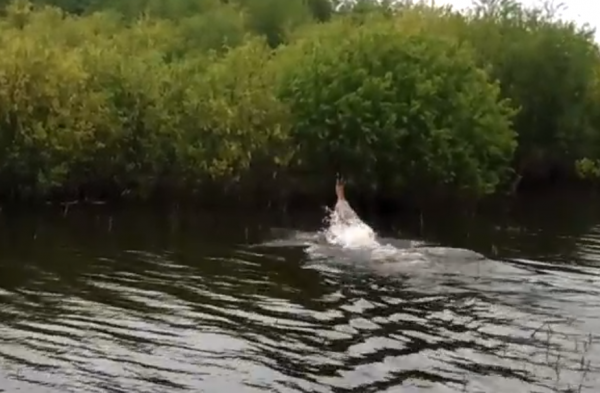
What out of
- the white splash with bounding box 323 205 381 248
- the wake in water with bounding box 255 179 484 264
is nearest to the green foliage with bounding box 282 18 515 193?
the wake in water with bounding box 255 179 484 264

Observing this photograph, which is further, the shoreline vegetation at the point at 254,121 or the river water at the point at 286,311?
the shoreline vegetation at the point at 254,121

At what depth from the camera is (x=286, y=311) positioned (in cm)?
2752

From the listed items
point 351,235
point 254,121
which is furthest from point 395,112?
point 351,235

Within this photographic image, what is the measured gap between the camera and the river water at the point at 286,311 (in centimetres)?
2161

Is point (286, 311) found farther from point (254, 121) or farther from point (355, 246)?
point (254, 121)

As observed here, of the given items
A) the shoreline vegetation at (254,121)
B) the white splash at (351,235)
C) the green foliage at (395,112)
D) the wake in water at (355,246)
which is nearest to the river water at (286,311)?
the wake in water at (355,246)

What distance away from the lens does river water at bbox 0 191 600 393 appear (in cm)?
2161

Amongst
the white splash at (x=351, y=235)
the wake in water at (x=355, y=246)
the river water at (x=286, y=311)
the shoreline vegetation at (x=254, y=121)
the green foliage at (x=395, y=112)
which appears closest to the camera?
the river water at (x=286, y=311)

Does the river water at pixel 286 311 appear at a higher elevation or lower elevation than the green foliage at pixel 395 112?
lower

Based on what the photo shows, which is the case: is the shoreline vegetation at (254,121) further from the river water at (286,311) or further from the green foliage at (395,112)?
the river water at (286,311)

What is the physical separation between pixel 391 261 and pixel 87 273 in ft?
32.9

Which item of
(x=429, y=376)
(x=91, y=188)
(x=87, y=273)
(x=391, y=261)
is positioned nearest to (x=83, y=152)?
(x=91, y=188)

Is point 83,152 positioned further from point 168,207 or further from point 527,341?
point 527,341

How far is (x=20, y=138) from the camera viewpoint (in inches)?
1859
